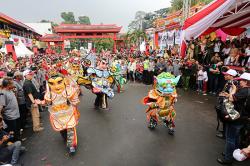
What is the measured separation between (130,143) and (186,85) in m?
6.34

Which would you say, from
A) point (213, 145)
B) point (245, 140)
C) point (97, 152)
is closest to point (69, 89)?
point (97, 152)

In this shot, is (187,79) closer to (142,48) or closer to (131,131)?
(131,131)

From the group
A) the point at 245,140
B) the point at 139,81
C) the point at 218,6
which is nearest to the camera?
the point at 245,140

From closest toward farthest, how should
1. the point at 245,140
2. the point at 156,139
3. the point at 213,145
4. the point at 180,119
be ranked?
the point at 245,140 → the point at 213,145 → the point at 156,139 → the point at 180,119

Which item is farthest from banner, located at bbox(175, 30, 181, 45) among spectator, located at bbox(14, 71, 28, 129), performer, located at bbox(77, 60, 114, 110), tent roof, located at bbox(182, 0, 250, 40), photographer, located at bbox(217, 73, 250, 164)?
spectator, located at bbox(14, 71, 28, 129)

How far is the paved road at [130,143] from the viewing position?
12.9 ft

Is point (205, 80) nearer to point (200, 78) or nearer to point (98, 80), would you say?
point (200, 78)

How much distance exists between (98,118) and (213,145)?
11.2 ft

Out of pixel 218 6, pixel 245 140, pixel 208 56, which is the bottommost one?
pixel 245 140

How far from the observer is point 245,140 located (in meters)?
4.08

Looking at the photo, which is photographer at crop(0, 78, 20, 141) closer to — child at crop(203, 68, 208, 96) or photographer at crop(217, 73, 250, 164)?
photographer at crop(217, 73, 250, 164)

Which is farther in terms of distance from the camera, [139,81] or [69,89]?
[139,81]

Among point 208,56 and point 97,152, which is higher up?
→ point 208,56

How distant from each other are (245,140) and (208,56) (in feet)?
21.8
